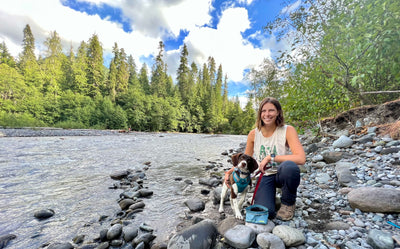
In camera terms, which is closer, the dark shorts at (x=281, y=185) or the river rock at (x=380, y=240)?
the river rock at (x=380, y=240)

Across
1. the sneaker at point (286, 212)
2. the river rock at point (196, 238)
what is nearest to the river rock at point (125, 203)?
the river rock at point (196, 238)

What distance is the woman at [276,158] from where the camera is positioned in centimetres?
233

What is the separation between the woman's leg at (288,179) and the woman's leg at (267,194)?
0.12 metres

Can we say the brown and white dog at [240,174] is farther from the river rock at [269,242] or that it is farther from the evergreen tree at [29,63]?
the evergreen tree at [29,63]

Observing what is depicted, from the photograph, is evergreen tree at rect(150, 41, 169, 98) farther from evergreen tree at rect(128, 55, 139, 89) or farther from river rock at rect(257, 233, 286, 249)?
river rock at rect(257, 233, 286, 249)

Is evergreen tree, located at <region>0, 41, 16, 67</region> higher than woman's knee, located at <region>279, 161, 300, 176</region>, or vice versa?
evergreen tree, located at <region>0, 41, 16, 67</region>

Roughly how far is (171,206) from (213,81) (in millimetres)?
60913

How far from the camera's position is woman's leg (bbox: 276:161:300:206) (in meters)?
2.27

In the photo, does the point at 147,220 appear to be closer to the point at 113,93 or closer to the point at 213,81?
the point at 113,93

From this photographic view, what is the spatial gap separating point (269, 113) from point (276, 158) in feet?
2.20

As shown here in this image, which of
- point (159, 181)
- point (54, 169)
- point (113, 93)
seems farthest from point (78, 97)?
point (159, 181)

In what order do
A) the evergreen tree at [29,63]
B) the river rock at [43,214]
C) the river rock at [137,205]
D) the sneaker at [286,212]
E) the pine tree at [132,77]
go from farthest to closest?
the pine tree at [132,77] → the evergreen tree at [29,63] → the river rock at [137,205] → the river rock at [43,214] → the sneaker at [286,212]

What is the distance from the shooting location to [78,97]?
34.3m

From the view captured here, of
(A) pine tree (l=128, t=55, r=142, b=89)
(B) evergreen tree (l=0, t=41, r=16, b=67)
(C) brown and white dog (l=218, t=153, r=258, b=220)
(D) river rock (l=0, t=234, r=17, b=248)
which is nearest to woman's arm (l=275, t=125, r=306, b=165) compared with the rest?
(C) brown and white dog (l=218, t=153, r=258, b=220)
